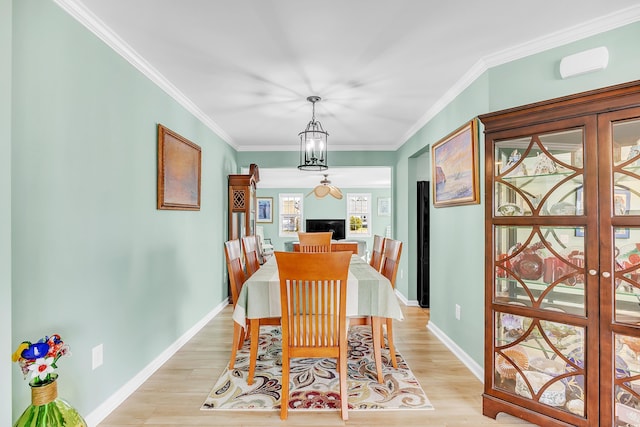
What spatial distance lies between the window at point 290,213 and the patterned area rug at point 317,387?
24.2ft

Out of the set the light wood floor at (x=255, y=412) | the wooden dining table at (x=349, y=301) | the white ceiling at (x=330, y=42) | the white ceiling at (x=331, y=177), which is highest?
the white ceiling at (x=330, y=42)

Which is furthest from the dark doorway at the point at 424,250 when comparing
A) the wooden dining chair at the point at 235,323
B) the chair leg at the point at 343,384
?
the chair leg at the point at 343,384

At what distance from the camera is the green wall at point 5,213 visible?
1.23 metres

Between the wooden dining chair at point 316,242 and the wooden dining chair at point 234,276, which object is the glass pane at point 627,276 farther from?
the wooden dining chair at point 316,242

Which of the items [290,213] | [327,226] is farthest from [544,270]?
[290,213]

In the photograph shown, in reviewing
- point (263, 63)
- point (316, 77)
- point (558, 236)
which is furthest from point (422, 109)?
point (558, 236)

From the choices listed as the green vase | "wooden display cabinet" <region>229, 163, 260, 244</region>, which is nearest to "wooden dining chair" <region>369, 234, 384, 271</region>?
"wooden display cabinet" <region>229, 163, 260, 244</region>

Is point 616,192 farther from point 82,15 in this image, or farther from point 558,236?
point 82,15

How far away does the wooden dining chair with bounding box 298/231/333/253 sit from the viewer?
3914 mm

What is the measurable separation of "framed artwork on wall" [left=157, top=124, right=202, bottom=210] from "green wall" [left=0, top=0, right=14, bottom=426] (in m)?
1.35

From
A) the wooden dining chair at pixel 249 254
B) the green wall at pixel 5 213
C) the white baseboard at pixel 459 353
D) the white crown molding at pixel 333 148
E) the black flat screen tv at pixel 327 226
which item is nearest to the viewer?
the green wall at pixel 5 213

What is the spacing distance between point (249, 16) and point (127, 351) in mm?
2312

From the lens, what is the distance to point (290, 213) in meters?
10.2

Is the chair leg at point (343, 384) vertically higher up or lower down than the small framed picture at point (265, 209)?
lower down
